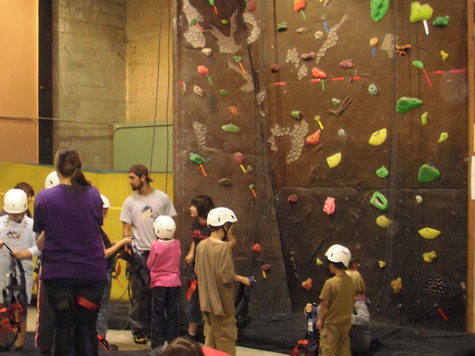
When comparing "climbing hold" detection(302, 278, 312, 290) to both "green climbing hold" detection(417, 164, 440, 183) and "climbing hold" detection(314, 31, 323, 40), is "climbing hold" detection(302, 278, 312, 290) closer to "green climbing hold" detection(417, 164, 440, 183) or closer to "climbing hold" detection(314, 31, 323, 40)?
"green climbing hold" detection(417, 164, 440, 183)

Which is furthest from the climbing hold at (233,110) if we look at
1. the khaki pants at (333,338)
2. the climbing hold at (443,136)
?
the khaki pants at (333,338)

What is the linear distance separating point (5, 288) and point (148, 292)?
1.22 meters

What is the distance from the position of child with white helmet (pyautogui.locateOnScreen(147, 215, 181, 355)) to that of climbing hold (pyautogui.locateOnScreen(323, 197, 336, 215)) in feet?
6.22

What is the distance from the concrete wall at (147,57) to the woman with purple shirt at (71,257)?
6.27 m

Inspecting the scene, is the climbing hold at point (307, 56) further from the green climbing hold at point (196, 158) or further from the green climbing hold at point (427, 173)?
the green climbing hold at point (427, 173)

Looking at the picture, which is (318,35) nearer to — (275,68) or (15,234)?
(275,68)

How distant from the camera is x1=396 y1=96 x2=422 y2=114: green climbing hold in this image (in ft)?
22.4

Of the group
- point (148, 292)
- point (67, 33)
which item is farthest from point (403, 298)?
point (67, 33)

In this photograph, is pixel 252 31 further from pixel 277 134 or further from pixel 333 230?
pixel 333 230

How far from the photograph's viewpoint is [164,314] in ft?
19.9

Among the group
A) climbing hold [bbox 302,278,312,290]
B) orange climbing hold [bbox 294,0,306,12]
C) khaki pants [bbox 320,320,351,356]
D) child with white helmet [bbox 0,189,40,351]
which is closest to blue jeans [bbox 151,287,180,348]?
child with white helmet [bbox 0,189,40,351]

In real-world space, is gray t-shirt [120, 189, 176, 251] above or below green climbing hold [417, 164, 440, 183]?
below

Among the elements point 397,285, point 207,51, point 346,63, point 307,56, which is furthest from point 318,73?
point 397,285

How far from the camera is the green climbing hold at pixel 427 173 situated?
6.78 metres
